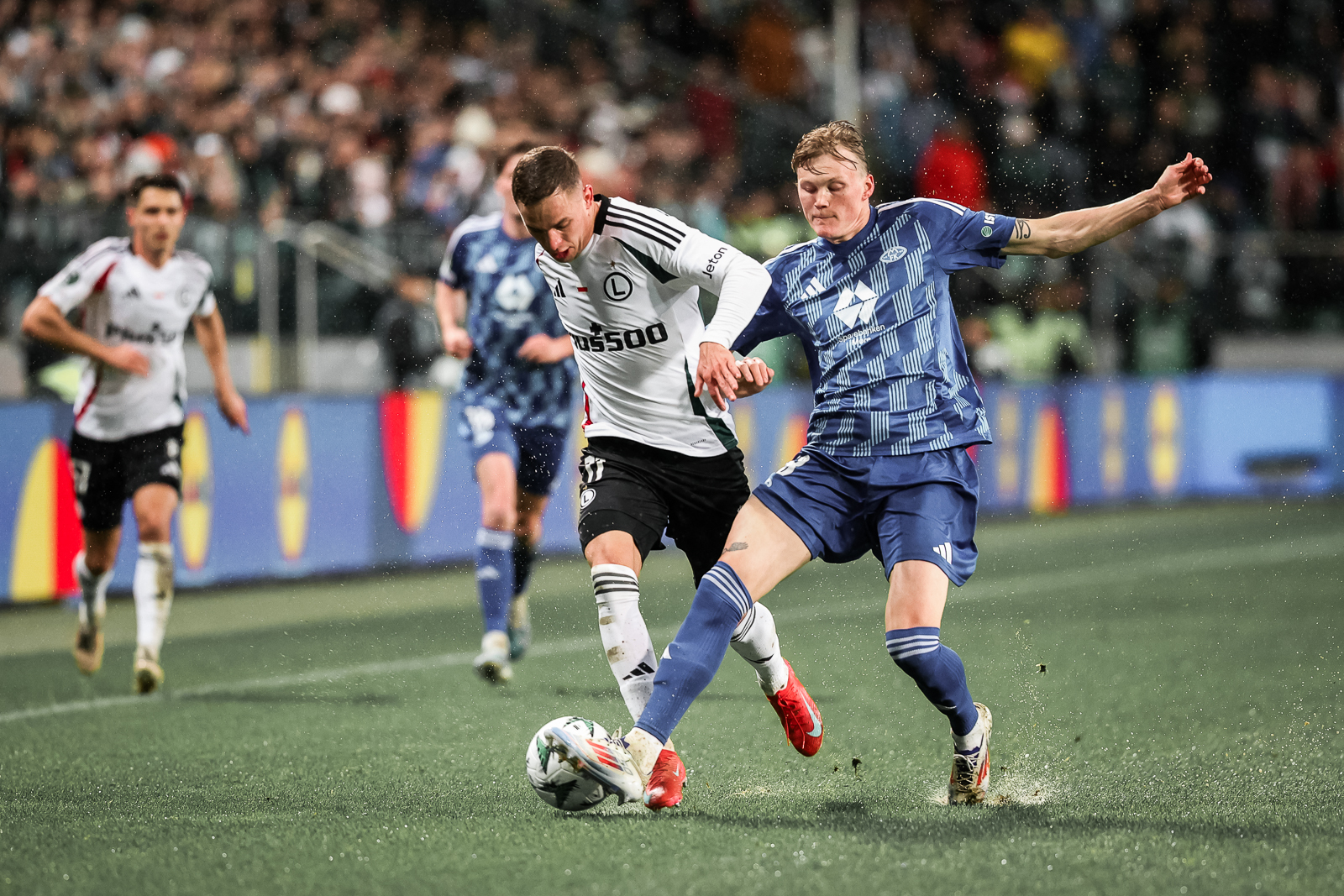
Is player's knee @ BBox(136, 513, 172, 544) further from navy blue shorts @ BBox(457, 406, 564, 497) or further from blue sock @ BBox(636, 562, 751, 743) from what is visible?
blue sock @ BBox(636, 562, 751, 743)

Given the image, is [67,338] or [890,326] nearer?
[890,326]

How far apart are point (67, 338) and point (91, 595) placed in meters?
→ 1.17

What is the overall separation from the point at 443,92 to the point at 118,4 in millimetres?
2830

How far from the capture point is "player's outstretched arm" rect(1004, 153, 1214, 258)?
4.86 m

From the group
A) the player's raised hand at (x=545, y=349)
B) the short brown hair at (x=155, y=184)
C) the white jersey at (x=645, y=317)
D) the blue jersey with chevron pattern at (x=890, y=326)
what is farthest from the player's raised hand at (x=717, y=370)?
the short brown hair at (x=155, y=184)

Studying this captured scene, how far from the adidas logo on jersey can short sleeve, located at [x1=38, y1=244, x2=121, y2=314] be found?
4.18 meters

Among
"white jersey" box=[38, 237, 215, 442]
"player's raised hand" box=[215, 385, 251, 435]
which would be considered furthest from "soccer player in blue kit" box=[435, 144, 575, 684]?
"white jersey" box=[38, 237, 215, 442]

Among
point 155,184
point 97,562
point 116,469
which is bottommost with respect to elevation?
point 97,562

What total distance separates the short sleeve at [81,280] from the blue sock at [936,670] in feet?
15.1

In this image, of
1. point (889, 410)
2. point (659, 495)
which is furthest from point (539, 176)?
point (889, 410)

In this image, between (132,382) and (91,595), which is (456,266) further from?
(91,595)

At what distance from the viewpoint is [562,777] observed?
4.51 meters

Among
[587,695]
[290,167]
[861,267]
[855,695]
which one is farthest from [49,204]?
[861,267]

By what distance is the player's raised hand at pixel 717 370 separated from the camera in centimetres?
459
